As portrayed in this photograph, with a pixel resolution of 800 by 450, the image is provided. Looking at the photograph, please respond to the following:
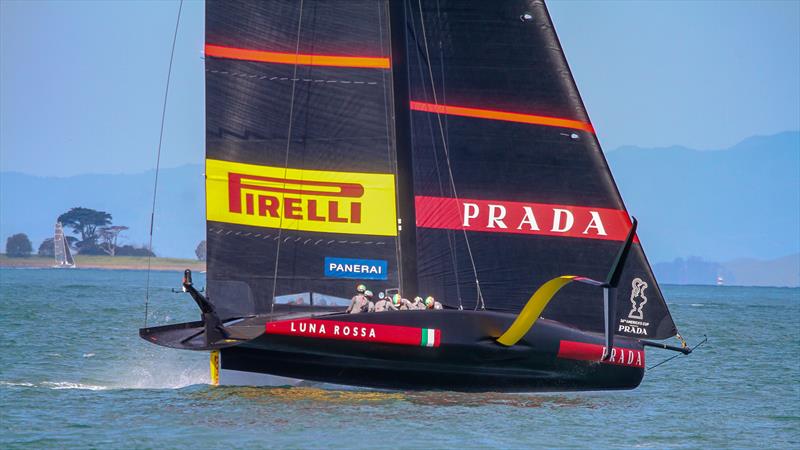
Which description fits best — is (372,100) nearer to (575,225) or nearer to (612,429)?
(575,225)

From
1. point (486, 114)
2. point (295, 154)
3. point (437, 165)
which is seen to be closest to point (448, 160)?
point (437, 165)

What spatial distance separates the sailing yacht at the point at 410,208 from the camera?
21.3m

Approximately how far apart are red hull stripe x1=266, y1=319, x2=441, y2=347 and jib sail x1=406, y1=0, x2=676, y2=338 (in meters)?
2.87

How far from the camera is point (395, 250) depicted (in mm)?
23016

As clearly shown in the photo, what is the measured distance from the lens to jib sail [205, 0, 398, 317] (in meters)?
22.9

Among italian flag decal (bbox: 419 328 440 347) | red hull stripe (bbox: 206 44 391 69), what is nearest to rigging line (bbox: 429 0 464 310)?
red hull stripe (bbox: 206 44 391 69)

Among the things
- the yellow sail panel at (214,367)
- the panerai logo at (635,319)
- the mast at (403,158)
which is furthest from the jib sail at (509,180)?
the yellow sail panel at (214,367)

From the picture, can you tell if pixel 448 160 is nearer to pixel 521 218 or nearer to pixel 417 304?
pixel 521 218

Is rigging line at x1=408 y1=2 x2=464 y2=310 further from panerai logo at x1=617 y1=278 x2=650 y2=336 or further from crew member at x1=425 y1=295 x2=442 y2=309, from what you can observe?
panerai logo at x1=617 y1=278 x2=650 y2=336

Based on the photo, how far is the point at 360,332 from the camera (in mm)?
20766

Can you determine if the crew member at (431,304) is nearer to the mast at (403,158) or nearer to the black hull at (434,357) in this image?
the mast at (403,158)

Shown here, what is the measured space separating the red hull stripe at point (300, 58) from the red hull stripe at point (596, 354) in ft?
17.7

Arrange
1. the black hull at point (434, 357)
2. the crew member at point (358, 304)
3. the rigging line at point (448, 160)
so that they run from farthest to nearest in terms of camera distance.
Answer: the rigging line at point (448, 160) < the crew member at point (358, 304) < the black hull at point (434, 357)

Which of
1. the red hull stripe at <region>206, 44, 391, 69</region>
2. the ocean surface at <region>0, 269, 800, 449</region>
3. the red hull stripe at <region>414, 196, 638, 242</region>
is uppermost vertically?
the red hull stripe at <region>206, 44, 391, 69</region>
